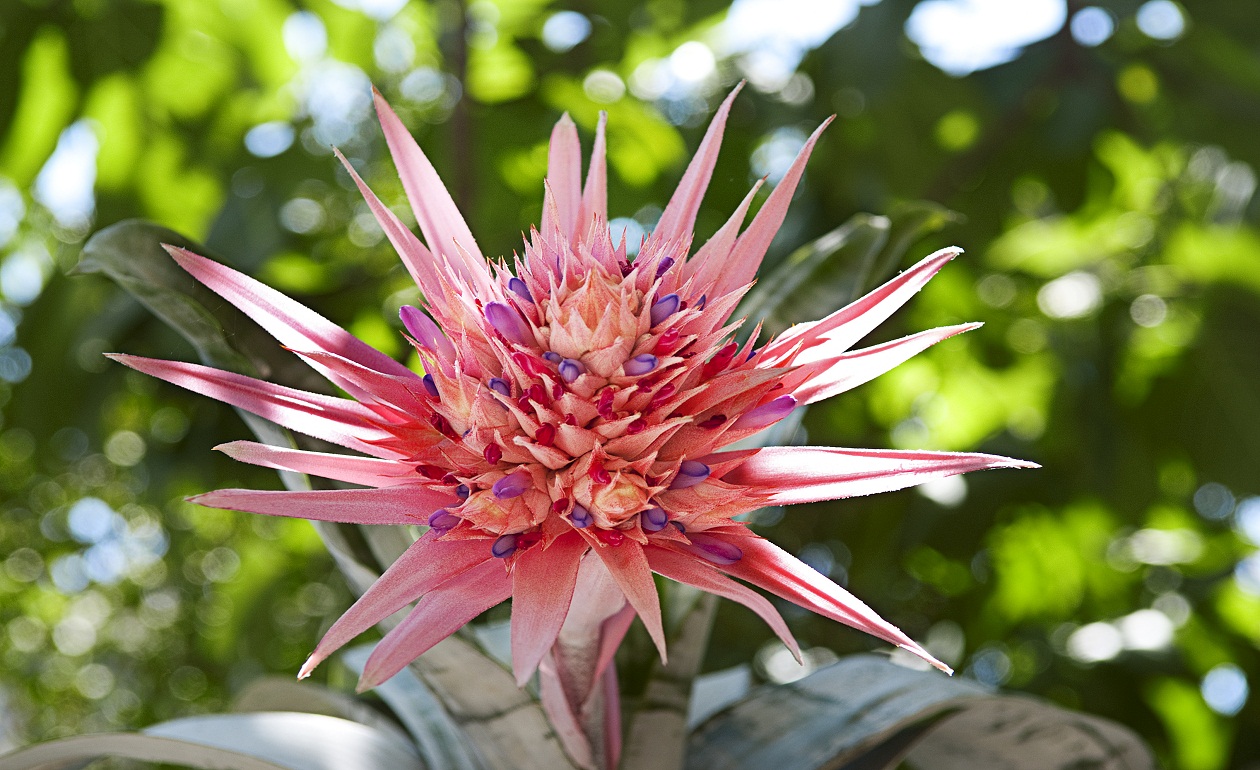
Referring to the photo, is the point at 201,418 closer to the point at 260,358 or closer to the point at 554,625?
the point at 260,358

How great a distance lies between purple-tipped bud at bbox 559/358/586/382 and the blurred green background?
0.76 m

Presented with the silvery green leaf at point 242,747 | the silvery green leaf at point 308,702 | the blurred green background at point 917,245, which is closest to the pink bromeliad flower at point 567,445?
the silvery green leaf at point 242,747

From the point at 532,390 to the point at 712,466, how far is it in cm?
6

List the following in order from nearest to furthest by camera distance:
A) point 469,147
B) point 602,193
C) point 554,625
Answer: point 554,625 → point 602,193 → point 469,147

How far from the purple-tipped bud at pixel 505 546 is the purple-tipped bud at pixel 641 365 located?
2.6 inches

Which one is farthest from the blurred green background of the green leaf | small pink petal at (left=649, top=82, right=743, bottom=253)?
small pink petal at (left=649, top=82, right=743, bottom=253)

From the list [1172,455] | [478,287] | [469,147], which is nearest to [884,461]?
[478,287]

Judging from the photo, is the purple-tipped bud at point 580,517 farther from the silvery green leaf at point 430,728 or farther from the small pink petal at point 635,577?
the silvery green leaf at point 430,728

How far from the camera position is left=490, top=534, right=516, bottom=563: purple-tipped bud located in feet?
0.95

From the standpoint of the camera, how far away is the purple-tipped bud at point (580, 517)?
0.95 feet

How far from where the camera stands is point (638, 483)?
0.29 meters

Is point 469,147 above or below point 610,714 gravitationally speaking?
above

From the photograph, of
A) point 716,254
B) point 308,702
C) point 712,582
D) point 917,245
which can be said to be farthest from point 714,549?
point 917,245

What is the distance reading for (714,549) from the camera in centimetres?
30
